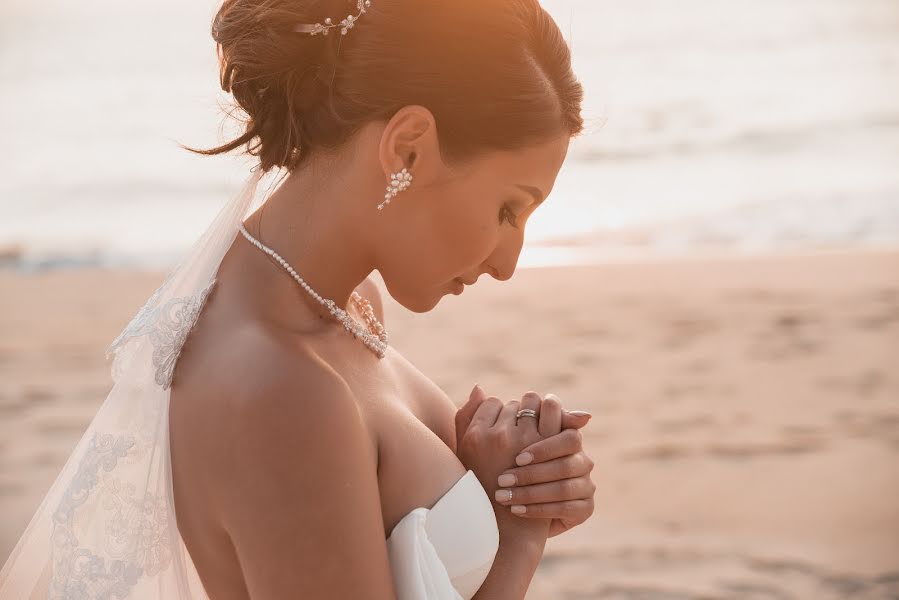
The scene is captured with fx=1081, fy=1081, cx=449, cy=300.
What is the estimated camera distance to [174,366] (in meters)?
1.99

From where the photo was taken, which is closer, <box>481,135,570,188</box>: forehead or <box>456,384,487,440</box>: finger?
<box>481,135,570,188</box>: forehead

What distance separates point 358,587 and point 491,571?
0.54 metres

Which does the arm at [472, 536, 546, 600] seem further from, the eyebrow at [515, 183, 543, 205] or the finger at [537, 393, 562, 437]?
the eyebrow at [515, 183, 543, 205]

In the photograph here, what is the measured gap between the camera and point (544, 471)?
2316mm

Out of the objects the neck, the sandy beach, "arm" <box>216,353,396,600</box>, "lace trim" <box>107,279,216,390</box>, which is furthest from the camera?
the sandy beach

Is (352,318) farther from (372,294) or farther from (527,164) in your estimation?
(527,164)

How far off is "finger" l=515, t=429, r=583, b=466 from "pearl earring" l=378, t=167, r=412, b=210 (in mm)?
617

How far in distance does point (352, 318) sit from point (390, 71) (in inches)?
22.6

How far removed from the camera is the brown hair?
205 centimetres

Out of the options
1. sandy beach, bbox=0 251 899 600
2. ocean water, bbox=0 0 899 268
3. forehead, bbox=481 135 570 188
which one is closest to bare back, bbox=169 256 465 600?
forehead, bbox=481 135 570 188

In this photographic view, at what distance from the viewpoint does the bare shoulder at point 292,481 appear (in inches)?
70.5

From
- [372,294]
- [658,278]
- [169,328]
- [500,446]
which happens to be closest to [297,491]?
[169,328]

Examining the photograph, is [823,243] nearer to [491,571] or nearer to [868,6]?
[491,571]

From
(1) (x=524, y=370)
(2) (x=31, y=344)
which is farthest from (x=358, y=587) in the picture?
(2) (x=31, y=344)
